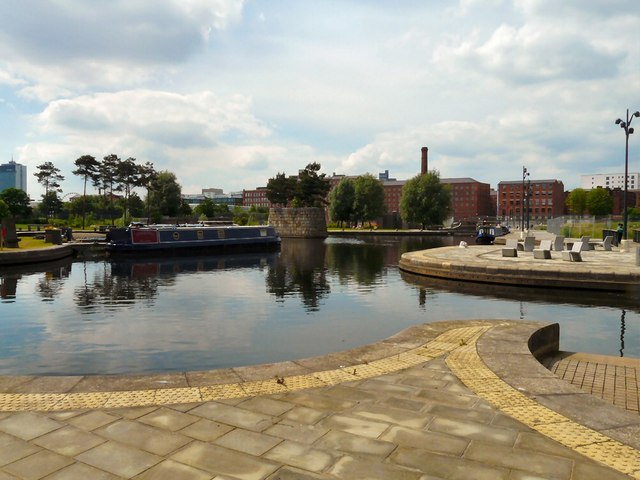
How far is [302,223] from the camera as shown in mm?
69562

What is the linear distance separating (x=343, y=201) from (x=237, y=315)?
69.8 meters

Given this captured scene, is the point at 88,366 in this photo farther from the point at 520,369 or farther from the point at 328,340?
the point at 520,369

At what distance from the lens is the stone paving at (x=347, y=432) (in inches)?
150

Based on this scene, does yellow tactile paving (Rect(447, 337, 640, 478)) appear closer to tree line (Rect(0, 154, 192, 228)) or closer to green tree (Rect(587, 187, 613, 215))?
tree line (Rect(0, 154, 192, 228))

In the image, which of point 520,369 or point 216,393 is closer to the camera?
point 216,393

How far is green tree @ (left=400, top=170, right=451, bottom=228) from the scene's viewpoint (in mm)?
75562

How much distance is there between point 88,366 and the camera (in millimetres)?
8992

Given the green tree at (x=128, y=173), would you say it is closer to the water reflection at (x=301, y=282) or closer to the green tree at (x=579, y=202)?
the water reflection at (x=301, y=282)

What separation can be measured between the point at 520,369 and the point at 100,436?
193 inches

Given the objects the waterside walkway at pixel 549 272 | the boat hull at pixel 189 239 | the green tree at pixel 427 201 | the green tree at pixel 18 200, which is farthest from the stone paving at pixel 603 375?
the green tree at pixel 18 200

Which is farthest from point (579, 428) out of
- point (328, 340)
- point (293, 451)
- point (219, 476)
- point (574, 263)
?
point (574, 263)

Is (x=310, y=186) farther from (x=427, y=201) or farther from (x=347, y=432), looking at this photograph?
(x=347, y=432)

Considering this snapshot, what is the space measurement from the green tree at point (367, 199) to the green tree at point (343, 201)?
75cm

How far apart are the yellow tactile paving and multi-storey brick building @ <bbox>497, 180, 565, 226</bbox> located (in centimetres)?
14006
